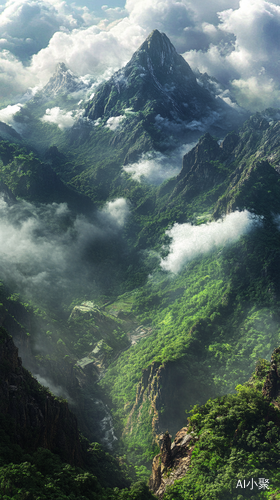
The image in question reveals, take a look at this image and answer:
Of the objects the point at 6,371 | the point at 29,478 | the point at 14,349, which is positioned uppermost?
the point at 14,349

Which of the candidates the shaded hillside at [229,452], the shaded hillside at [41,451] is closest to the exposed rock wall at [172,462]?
the shaded hillside at [229,452]

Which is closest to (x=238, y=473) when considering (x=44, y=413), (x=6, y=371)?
(x=44, y=413)

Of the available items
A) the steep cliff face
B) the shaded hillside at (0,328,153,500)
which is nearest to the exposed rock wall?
the shaded hillside at (0,328,153,500)

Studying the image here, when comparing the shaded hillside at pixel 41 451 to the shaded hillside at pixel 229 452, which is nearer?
the shaded hillside at pixel 41 451

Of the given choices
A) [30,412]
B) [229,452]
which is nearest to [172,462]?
[229,452]

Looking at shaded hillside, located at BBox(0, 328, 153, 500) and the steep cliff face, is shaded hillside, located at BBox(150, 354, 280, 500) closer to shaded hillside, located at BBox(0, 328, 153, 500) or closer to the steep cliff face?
shaded hillside, located at BBox(0, 328, 153, 500)

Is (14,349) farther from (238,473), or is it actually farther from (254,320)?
(254,320)

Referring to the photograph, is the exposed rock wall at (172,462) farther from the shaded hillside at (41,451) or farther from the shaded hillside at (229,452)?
the shaded hillside at (41,451)

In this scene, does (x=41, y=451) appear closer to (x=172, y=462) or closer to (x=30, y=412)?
(x=30, y=412)
